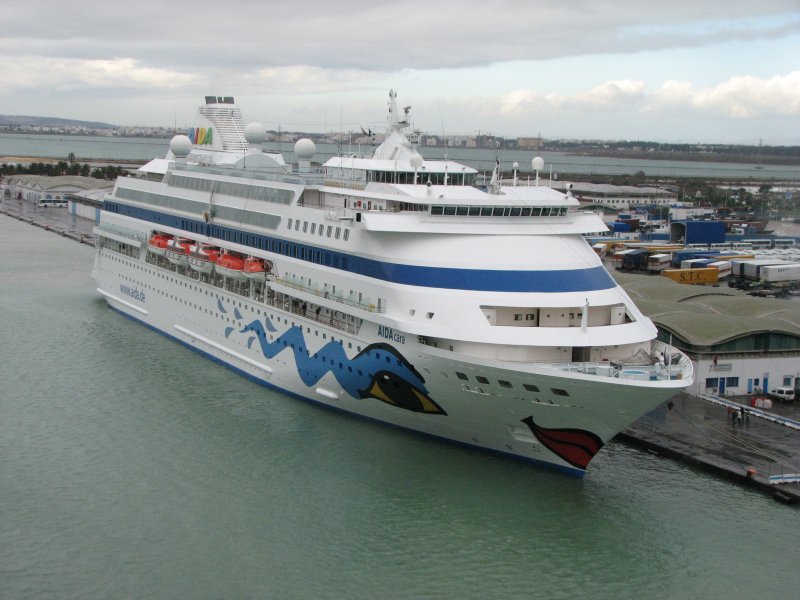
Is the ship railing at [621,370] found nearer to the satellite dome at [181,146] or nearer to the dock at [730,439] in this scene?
the dock at [730,439]

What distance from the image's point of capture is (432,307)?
18.7m

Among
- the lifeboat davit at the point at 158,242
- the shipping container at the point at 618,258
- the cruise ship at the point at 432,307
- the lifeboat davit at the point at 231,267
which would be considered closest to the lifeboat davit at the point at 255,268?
the cruise ship at the point at 432,307

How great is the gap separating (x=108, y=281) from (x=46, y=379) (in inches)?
418

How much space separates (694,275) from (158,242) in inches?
1033

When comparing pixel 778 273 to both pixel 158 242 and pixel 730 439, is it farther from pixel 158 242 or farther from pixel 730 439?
pixel 158 242

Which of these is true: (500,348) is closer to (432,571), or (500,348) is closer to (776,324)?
(432,571)

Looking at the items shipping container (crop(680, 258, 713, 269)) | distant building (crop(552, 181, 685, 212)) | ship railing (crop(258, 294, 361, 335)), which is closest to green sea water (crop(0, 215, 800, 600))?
ship railing (crop(258, 294, 361, 335))

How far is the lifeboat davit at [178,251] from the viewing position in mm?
28297

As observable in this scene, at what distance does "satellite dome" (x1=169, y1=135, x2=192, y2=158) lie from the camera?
33.8 meters

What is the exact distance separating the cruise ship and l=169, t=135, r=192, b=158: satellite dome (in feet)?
24.9

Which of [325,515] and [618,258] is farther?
[618,258]

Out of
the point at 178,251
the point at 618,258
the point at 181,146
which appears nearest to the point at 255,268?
the point at 178,251

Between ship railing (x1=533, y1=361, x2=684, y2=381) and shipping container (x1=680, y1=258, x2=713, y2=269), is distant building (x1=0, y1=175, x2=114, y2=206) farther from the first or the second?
ship railing (x1=533, y1=361, x2=684, y2=381)

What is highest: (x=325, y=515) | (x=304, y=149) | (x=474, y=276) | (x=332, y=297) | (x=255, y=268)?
(x=304, y=149)
